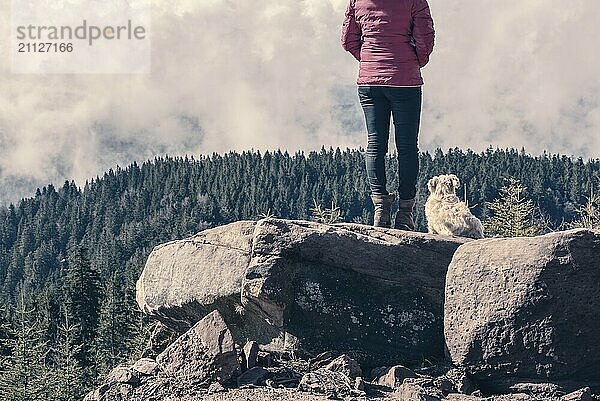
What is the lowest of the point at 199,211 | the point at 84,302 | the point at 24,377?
the point at 24,377

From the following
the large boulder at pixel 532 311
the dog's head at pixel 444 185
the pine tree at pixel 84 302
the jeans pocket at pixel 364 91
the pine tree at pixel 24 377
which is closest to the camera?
the large boulder at pixel 532 311

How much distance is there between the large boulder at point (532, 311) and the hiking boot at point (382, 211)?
1779mm

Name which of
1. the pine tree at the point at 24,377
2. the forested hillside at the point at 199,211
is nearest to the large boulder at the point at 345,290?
the pine tree at the point at 24,377

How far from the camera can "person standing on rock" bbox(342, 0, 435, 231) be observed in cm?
968

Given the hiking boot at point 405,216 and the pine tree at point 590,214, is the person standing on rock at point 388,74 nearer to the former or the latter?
the hiking boot at point 405,216

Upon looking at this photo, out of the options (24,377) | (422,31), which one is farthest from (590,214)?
(24,377)

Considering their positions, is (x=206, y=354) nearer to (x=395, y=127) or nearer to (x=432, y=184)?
(x=395, y=127)

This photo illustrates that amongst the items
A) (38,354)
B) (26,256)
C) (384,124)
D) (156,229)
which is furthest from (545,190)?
(384,124)

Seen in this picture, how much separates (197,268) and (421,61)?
10.8 feet

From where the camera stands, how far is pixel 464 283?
Result: 8.42m

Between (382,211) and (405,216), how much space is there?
0.35 m

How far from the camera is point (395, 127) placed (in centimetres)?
986

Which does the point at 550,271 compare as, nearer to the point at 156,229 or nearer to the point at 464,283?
the point at 464,283

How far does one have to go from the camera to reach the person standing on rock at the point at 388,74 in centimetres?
968
